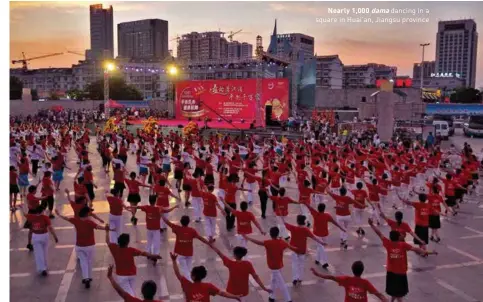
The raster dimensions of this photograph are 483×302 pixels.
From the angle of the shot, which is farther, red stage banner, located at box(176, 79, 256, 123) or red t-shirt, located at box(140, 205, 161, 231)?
red stage banner, located at box(176, 79, 256, 123)

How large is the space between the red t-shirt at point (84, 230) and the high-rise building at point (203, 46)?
117 m

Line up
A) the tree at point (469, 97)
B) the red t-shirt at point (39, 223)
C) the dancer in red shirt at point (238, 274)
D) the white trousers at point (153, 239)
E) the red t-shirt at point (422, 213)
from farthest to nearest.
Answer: the tree at point (469, 97) < the red t-shirt at point (422, 213) < the white trousers at point (153, 239) < the red t-shirt at point (39, 223) < the dancer in red shirt at point (238, 274)

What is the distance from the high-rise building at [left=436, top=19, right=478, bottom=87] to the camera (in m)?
111

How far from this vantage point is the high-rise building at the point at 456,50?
111m

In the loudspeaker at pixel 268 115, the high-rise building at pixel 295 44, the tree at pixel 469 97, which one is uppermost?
the high-rise building at pixel 295 44

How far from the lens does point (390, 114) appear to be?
3131cm

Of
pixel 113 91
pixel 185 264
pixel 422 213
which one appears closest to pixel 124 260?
pixel 185 264

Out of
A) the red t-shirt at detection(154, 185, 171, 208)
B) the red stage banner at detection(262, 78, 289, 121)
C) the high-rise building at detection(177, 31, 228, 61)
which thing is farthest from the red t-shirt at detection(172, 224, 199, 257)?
the high-rise building at detection(177, 31, 228, 61)

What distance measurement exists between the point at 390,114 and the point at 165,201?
2363 centimetres

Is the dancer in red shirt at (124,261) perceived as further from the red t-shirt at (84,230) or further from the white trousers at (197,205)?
the white trousers at (197,205)

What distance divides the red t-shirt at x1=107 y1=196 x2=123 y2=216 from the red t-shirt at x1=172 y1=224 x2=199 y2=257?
276cm

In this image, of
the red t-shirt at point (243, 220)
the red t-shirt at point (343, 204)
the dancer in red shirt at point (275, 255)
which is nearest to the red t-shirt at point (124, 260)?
the dancer in red shirt at point (275, 255)

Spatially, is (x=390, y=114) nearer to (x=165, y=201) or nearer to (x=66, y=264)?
(x=165, y=201)

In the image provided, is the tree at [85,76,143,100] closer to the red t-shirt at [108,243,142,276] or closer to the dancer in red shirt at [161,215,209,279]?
the dancer in red shirt at [161,215,209,279]
